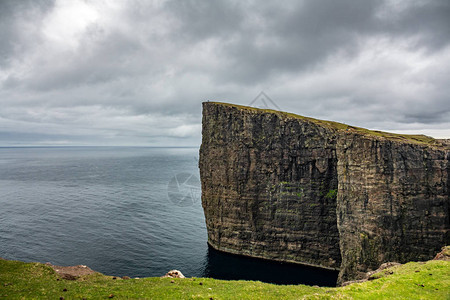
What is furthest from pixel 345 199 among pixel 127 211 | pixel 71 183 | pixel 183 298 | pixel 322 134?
pixel 71 183

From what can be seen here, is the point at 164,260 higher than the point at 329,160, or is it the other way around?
the point at 329,160

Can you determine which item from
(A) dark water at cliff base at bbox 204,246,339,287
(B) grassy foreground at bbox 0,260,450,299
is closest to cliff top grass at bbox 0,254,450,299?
(B) grassy foreground at bbox 0,260,450,299

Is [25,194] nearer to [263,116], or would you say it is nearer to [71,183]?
[71,183]

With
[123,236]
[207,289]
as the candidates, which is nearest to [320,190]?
[207,289]

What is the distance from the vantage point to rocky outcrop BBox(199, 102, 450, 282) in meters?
44.5

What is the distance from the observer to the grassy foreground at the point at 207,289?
71.9ft

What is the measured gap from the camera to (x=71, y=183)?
155625 mm

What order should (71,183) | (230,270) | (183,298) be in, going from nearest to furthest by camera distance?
(183,298)
(230,270)
(71,183)

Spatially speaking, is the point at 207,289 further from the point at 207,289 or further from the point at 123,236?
the point at 123,236

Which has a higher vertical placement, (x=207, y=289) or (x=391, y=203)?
(x=391, y=203)

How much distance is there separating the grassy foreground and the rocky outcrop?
59.7ft

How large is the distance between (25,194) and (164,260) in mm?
103513

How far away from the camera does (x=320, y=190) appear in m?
61.1

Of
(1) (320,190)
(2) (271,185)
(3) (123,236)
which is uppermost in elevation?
(2) (271,185)
